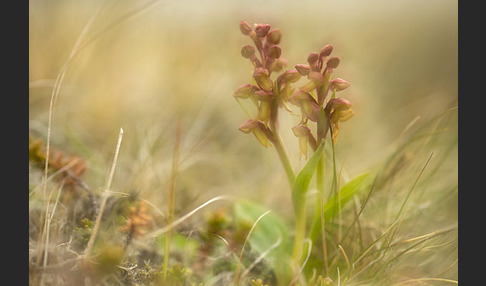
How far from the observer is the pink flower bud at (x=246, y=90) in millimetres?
1108

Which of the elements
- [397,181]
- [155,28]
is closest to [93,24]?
[155,28]

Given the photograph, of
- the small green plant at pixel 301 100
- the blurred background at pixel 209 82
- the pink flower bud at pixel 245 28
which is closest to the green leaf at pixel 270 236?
the small green plant at pixel 301 100

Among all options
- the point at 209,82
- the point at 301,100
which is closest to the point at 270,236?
the point at 301,100

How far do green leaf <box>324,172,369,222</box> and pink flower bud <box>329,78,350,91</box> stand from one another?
175mm

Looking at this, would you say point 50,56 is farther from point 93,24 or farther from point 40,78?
point 93,24

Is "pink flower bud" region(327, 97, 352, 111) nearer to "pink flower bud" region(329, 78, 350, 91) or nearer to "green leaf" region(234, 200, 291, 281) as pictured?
"pink flower bud" region(329, 78, 350, 91)

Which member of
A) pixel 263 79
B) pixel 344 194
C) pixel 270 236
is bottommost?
pixel 270 236

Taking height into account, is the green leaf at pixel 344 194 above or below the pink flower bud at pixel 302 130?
below

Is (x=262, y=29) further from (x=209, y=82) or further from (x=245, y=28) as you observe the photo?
(x=209, y=82)

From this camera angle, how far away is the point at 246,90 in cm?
111

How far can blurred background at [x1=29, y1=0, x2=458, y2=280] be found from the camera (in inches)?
56.4

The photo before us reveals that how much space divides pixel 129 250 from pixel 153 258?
0.17 feet

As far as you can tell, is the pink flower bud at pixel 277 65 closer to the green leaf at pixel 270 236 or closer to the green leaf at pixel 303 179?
the green leaf at pixel 303 179

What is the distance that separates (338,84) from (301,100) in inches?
3.0
